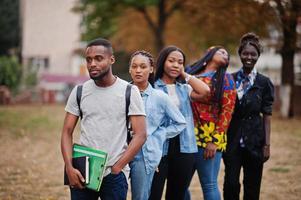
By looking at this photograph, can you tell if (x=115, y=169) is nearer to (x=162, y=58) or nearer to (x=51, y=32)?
(x=162, y=58)

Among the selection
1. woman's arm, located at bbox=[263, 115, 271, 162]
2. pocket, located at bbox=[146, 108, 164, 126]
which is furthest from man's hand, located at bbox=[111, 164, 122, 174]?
woman's arm, located at bbox=[263, 115, 271, 162]

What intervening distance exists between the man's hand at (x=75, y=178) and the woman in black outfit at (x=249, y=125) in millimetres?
2241

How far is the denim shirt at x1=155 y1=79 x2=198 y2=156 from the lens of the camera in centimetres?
507

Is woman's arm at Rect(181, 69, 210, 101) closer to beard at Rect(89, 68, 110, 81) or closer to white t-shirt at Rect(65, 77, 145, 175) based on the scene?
white t-shirt at Rect(65, 77, 145, 175)

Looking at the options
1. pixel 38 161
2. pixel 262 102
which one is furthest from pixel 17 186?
pixel 262 102

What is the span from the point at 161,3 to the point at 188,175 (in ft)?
83.9

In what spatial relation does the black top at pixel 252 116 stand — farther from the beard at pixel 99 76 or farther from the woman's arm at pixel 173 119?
the beard at pixel 99 76

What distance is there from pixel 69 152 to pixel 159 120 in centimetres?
115

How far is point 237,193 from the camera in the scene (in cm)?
566

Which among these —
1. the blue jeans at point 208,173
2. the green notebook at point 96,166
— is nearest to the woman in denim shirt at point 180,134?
the blue jeans at point 208,173

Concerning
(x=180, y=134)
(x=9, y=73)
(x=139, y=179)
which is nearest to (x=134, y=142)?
(x=139, y=179)

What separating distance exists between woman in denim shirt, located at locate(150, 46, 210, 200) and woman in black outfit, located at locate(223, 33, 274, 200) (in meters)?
0.62

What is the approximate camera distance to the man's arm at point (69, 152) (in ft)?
12.6

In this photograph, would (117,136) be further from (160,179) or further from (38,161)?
(38,161)
